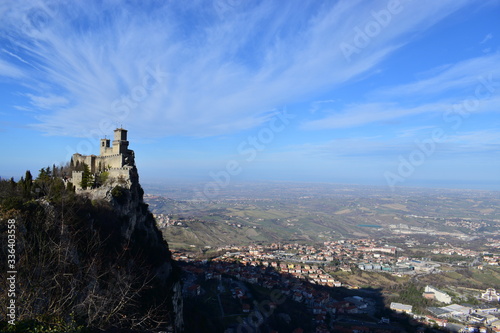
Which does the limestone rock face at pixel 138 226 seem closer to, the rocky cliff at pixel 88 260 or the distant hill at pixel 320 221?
the rocky cliff at pixel 88 260

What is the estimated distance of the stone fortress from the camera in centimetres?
2253

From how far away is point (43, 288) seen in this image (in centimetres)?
850

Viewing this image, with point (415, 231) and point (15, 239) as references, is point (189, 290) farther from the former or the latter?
point (415, 231)

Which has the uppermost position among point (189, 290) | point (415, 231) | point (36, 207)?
point (36, 207)

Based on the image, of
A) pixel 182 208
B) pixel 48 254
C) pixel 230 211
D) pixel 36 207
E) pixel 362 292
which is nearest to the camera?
pixel 48 254

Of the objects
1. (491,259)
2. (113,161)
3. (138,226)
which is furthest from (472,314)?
(113,161)

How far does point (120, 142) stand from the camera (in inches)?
958

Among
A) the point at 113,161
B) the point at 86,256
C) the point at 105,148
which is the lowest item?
the point at 86,256

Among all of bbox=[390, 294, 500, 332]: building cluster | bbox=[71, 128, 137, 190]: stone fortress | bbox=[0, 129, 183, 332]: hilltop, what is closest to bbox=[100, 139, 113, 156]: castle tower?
bbox=[71, 128, 137, 190]: stone fortress

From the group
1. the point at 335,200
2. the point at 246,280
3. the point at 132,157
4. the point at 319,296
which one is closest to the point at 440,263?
the point at 319,296

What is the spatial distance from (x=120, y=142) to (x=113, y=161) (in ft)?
5.45

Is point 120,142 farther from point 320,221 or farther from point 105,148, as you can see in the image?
point 320,221

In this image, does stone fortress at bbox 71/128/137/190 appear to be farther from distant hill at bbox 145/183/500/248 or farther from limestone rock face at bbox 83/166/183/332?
distant hill at bbox 145/183/500/248

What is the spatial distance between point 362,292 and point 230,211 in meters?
85.8
